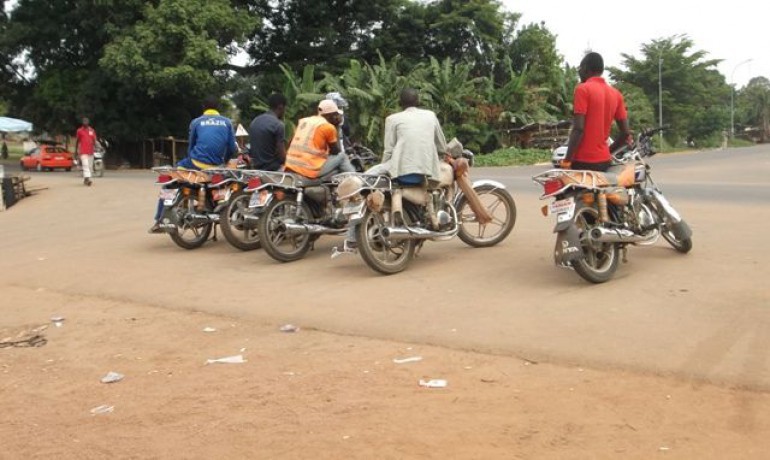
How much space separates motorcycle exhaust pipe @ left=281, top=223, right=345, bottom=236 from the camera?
25.8ft

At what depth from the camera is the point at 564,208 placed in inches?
242

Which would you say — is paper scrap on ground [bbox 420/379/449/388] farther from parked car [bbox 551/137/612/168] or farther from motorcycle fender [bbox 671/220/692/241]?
motorcycle fender [bbox 671/220/692/241]

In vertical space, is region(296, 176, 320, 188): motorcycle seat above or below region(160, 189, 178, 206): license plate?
above

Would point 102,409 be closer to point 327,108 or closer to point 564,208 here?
point 564,208

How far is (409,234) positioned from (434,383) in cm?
309

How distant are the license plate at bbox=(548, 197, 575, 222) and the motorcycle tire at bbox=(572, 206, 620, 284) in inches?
2.4

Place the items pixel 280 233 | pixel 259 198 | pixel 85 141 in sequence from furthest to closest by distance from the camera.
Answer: pixel 85 141 → pixel 280 233 → pixel 259 198

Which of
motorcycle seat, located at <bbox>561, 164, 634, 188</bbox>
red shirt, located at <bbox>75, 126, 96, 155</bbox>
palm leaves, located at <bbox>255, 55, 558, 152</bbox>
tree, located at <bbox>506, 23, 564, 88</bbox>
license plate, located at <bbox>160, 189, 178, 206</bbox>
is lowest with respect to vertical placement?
license plate, located at <bbox>160, 189, 178, 206</bbox>

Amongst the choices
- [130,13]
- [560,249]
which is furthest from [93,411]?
[130,13]

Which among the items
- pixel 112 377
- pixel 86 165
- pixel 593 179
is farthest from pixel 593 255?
pixel 86 165

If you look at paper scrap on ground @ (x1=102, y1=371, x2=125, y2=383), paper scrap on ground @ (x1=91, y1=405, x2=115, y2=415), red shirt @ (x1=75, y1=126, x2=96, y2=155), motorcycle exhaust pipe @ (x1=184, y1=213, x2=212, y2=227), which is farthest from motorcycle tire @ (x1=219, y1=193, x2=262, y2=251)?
red shirt @ (x1=75, y1=126, x2=96, y2=155)

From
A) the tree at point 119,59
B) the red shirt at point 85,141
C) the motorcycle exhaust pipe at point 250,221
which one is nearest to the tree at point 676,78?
the tree at point 119,59

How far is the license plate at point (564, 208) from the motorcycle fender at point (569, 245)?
89 mm

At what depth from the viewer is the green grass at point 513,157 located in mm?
28706
